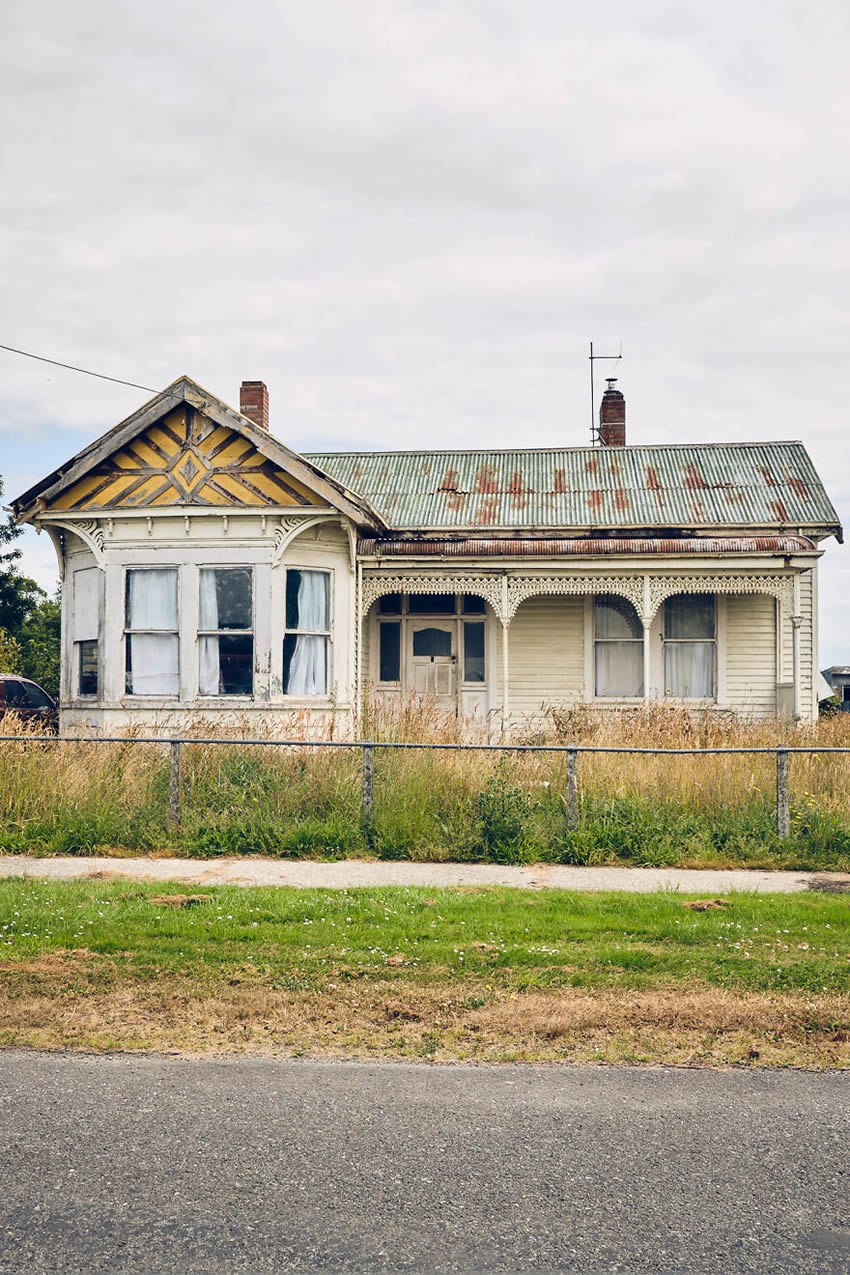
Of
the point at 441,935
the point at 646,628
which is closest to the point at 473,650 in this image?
the point at 646,628

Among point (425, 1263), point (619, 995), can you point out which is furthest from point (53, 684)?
point (425, 1263)

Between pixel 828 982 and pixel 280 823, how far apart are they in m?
5.89

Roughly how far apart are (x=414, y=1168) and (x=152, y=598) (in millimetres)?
13194

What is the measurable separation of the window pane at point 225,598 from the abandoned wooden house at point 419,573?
33 millimetres

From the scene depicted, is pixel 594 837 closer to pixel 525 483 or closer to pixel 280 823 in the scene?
pixel 280 823

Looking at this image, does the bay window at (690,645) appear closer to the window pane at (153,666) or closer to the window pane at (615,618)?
the window pane at (615,618)

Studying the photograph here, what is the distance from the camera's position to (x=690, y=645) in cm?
2011

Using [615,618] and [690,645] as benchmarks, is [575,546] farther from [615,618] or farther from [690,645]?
[690,645]

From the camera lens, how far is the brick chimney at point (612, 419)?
81.4 feet

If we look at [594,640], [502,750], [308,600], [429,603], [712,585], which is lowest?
[502,750]

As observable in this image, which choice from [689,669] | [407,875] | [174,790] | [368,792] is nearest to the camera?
[407,875]

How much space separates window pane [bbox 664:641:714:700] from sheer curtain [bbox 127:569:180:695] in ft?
29.5

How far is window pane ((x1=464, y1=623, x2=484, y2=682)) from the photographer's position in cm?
2047

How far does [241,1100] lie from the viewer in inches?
183
